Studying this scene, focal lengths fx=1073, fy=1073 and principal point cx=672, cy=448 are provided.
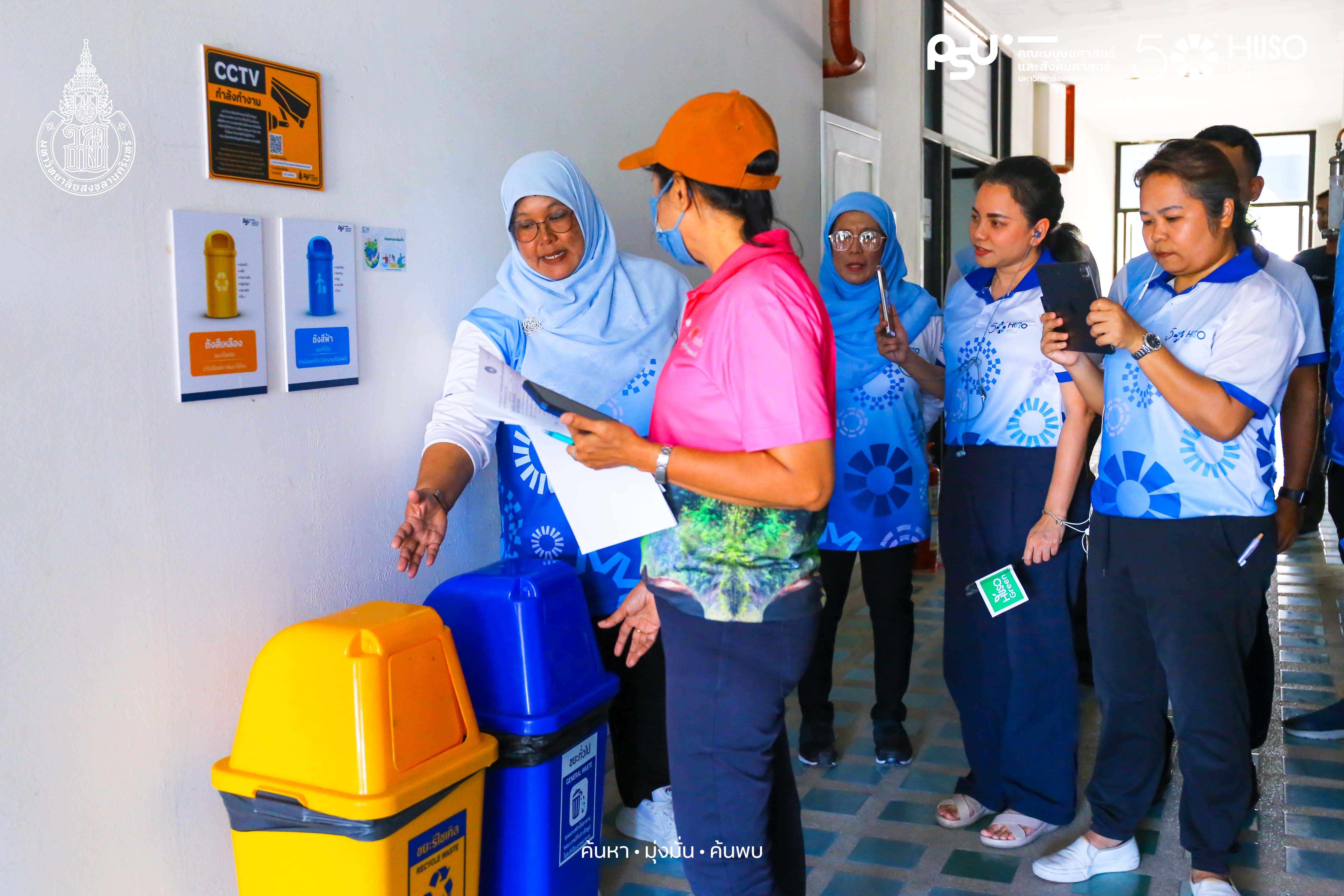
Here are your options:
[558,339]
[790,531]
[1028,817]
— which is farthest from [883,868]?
[558,339]

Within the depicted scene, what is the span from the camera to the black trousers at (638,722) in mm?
2383

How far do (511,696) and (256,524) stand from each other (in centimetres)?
55

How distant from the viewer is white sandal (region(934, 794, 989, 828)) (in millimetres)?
2551

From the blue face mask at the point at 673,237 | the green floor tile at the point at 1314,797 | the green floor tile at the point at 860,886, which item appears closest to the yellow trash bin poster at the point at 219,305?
the blue face mask at the point at 673,237

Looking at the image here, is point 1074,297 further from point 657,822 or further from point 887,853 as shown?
point 657,822

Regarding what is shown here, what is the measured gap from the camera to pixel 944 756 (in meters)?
3.00

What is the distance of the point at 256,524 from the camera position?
6.28 ft

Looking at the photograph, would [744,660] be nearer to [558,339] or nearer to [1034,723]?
[558,339]

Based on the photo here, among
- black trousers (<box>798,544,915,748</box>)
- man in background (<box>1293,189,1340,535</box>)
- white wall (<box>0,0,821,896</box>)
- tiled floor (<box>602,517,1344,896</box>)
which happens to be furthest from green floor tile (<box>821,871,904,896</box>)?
man in background (<box>1293,189,1340,535</box>)

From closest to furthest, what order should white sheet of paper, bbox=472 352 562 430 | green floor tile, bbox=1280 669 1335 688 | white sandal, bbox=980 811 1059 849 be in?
white sheet of paper, bbox=472 352 562 430
white sandal, bbox=980 811 1059 849
green floor tile, bbox=1280 669 1335 688

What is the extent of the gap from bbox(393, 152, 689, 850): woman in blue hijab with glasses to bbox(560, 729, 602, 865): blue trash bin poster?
9.4 inches

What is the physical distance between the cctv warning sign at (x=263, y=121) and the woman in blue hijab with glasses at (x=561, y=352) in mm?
Answer: 413

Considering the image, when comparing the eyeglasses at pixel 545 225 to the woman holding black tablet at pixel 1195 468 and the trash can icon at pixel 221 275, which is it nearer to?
the trash can icon at pixel 221 275

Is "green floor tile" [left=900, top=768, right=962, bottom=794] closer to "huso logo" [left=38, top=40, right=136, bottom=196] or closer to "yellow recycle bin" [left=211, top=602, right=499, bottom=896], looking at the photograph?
"yellow recycle bin" [left=211, top=602, right=499, bottom=896]
